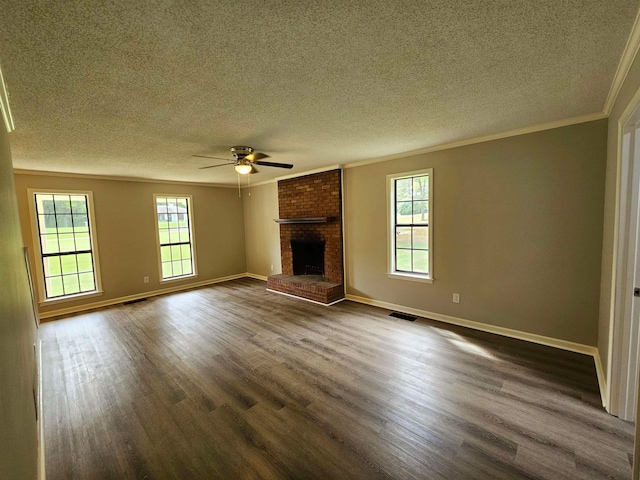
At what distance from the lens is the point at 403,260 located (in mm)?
4457

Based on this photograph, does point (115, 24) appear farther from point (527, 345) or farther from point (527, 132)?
point (527, 345)

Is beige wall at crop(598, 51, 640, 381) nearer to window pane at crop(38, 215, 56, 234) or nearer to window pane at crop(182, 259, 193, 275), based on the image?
window pane at crop(182, 259, 193, 275)

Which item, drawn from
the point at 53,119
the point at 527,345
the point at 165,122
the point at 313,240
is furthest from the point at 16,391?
the point at 313,240

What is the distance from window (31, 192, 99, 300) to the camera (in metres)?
4.71

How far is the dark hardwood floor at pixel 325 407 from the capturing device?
69.2 inches

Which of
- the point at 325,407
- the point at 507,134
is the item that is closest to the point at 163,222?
the point at 325,407

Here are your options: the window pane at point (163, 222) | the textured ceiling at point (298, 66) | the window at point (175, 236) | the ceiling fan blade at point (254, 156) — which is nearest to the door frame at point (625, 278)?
the textured ceiling at point (298, 66)

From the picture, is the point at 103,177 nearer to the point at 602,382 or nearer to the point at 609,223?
the point at 609,223

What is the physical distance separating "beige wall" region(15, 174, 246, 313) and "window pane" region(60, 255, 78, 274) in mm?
385

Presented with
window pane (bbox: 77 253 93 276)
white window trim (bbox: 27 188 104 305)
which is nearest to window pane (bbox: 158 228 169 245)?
white window trim (bbox: 27 188 104 305)

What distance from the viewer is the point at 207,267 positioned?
270 inches

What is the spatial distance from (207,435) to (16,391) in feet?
4.36

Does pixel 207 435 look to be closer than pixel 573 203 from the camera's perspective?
Yes

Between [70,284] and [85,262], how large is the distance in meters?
0.44
